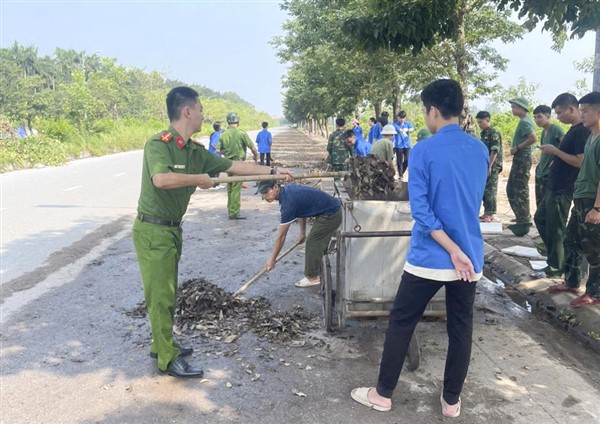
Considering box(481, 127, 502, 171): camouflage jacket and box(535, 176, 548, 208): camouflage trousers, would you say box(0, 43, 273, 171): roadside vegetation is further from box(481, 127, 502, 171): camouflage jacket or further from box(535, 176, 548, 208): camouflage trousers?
box(535, 176, 548, 208): camouflage trousers

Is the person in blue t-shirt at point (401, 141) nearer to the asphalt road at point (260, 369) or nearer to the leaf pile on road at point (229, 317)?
the asphalt road at point (260, 369)

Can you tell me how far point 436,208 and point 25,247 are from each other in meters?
6.27

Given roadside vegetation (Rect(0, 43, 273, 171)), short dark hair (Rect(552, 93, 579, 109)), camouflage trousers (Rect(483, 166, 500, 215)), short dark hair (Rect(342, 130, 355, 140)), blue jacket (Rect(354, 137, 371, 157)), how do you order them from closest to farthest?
short dark hair (Rect(552, 93, 579, 109))
camouflage trousers (Rect(483, 166, 500, 215))
short dark hair (Rect(342, 130, 355, 140))
blue jacket (Rect(354, 137, 371, 157))
roadside vegetation (Rect(0, 43, 273, 171))

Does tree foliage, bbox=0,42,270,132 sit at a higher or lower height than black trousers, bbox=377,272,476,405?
higher

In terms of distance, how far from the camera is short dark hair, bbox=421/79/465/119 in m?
2.61

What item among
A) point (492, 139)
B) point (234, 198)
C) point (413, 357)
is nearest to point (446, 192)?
point (413, 357)

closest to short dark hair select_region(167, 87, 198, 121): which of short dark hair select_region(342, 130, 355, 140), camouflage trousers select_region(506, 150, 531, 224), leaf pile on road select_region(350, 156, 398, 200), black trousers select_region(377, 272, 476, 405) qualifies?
leaf pile on road select_region(350, 156, 398, 200)

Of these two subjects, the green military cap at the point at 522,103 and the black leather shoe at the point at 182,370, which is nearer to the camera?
the black leather shoe at the point at 182,370

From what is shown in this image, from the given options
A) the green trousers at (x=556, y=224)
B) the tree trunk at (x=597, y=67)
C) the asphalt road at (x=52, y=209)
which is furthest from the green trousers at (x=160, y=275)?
the tree trunk at (x=597, y=67)

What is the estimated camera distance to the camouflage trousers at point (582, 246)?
13.3 ft

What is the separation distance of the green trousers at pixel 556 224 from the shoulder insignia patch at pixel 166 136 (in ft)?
12.7

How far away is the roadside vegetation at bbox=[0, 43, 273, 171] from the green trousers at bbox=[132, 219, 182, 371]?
54.3 ft

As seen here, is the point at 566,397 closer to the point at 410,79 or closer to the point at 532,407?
the point at 532,407

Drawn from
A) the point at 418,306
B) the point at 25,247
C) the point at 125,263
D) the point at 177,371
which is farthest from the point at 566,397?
the point at 25,247
